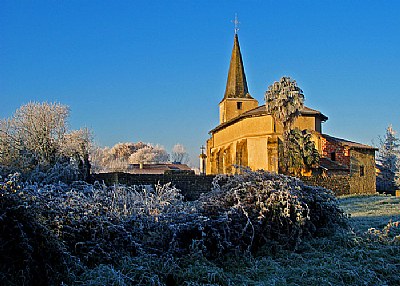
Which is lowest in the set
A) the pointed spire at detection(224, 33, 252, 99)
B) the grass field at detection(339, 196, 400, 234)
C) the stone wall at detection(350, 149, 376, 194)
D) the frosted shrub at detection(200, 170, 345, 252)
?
the grass field at detection(339, 196, 400, 234)

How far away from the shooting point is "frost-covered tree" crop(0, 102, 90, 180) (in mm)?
→ 21516

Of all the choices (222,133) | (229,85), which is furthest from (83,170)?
(229,85)

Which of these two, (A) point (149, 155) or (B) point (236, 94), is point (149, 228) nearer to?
(B) point (236, 94)

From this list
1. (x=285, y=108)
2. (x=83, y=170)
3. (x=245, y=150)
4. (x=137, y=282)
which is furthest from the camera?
(x=245, y=150)

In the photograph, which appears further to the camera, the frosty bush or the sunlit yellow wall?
the sunlit yellow wall

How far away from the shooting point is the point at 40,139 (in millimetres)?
24062

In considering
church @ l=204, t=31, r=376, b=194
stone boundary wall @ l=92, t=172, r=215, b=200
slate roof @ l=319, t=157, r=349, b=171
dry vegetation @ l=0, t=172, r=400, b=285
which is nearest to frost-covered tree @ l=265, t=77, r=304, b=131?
church @ l=204, t=31, r=376, b=194

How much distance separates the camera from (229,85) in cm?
4944

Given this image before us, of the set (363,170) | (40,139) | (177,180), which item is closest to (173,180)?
Result: (177,180)

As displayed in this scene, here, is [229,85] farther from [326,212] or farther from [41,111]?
[326,212]

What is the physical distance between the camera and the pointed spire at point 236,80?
48.5 meters

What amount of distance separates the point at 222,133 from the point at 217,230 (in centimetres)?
4138

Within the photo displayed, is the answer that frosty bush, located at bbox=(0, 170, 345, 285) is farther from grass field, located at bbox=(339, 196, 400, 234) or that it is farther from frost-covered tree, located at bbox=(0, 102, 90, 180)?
frost-covered tree, located at bbox=(0, 102, 90, 180)

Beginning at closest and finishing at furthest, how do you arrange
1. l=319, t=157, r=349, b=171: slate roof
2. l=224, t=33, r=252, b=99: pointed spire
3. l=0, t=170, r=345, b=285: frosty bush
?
1. l=0, t=170, r=345, b=285: frosty bush
2. l=319, t=157, r=349, b=171: slate roof
3. l=224, t=33, r=252, b=99: pointed spire
